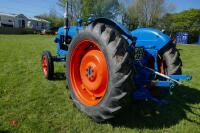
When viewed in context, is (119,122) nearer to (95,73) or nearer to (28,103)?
(95,73)

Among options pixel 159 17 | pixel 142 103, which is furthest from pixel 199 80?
pixel 159 17

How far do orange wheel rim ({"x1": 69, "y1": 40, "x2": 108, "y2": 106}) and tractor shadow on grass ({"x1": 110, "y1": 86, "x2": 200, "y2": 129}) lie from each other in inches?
22.2

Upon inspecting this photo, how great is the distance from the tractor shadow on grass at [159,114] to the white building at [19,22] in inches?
2372

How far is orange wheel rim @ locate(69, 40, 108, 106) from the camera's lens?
3.92 metres

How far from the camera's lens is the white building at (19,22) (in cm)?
6348

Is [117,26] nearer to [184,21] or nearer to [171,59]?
[171,59]

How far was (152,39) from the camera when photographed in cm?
433

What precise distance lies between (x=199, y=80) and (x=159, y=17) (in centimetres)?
4035

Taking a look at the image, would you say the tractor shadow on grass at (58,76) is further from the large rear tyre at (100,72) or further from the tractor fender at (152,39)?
the tractor fender at (152,39)

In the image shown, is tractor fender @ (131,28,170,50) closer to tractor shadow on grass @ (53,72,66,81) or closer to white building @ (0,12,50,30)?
tractor shadow on grass @ (53,72,66,81)

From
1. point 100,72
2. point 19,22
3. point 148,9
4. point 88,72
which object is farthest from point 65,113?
point 19,22

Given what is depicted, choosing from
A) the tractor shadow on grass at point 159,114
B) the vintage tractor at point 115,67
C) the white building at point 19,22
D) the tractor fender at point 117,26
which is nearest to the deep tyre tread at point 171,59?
the vintage tractor at point 115,67

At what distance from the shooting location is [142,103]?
4785 mm

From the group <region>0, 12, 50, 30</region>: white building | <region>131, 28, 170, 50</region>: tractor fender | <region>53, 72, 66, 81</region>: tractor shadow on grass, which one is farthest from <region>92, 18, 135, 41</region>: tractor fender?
<region>0, 12, 50, 30</region>: white building
